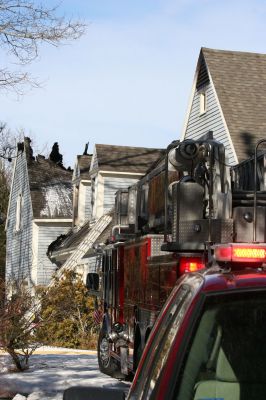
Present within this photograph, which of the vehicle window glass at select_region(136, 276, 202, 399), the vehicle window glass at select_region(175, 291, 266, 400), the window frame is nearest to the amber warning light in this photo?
the vehicle window glass at select_region(136, 276, 202, 399)

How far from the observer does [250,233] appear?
754 centimetres

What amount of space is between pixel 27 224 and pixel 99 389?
34843 mm

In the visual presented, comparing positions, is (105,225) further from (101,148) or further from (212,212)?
(212,212)

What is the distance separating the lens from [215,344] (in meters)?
3.04

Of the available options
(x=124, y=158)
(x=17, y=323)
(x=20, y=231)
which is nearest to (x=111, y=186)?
(x=124, y=158)

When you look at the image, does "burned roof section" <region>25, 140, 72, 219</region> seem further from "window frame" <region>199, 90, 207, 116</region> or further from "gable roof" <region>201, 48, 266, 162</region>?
"gable roof" <region>201, 48, 266, 162</region>

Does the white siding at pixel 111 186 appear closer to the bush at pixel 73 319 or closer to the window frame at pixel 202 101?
the window frame at pixel 202 101

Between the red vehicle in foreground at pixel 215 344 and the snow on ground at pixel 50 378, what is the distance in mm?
8072

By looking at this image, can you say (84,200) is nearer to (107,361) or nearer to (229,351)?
(107,361)

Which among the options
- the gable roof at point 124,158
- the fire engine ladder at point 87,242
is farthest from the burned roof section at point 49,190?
the fire engine ladder at point 87,242

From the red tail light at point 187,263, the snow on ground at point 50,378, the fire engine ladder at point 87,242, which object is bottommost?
the snow on ground at point 50,378

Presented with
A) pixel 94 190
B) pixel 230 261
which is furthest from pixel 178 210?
pixel 94 190

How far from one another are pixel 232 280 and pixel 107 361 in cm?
1067

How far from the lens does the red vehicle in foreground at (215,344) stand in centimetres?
292
